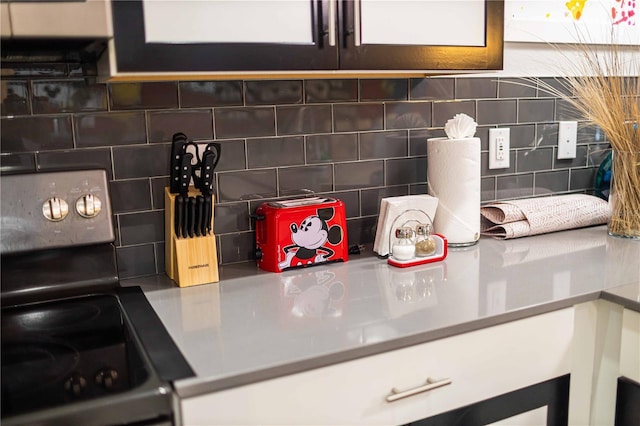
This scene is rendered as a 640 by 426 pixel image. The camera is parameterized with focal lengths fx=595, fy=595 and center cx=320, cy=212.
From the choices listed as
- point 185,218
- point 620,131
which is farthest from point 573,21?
point 185,218

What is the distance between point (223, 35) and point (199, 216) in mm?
406

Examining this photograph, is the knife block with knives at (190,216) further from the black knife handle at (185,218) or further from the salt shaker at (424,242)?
the salt shaker at (424,242)

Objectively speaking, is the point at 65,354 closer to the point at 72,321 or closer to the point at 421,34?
the point at 72,321

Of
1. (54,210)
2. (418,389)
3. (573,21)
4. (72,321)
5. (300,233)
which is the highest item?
(573,21)

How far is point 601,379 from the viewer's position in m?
1.33

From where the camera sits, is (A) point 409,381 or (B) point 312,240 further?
(B) point 312,240

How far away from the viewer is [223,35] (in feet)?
3.92

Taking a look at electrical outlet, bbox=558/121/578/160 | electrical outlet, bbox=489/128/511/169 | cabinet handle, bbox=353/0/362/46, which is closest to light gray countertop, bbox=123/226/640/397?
electrical outlet, bbox=489/128/511/169

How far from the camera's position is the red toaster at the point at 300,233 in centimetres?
147

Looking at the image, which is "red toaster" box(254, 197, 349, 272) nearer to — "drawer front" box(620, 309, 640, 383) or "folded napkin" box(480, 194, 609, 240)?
"folded napkin" box(480, 194, 609, 240)

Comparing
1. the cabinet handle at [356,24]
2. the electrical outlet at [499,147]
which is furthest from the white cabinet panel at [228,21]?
the electrical outlet at [499,147]

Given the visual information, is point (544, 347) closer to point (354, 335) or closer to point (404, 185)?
point (354, 335)

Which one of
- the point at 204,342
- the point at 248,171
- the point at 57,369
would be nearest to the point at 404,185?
the point at 248,171

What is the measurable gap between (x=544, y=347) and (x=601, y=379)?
202 millimetres
